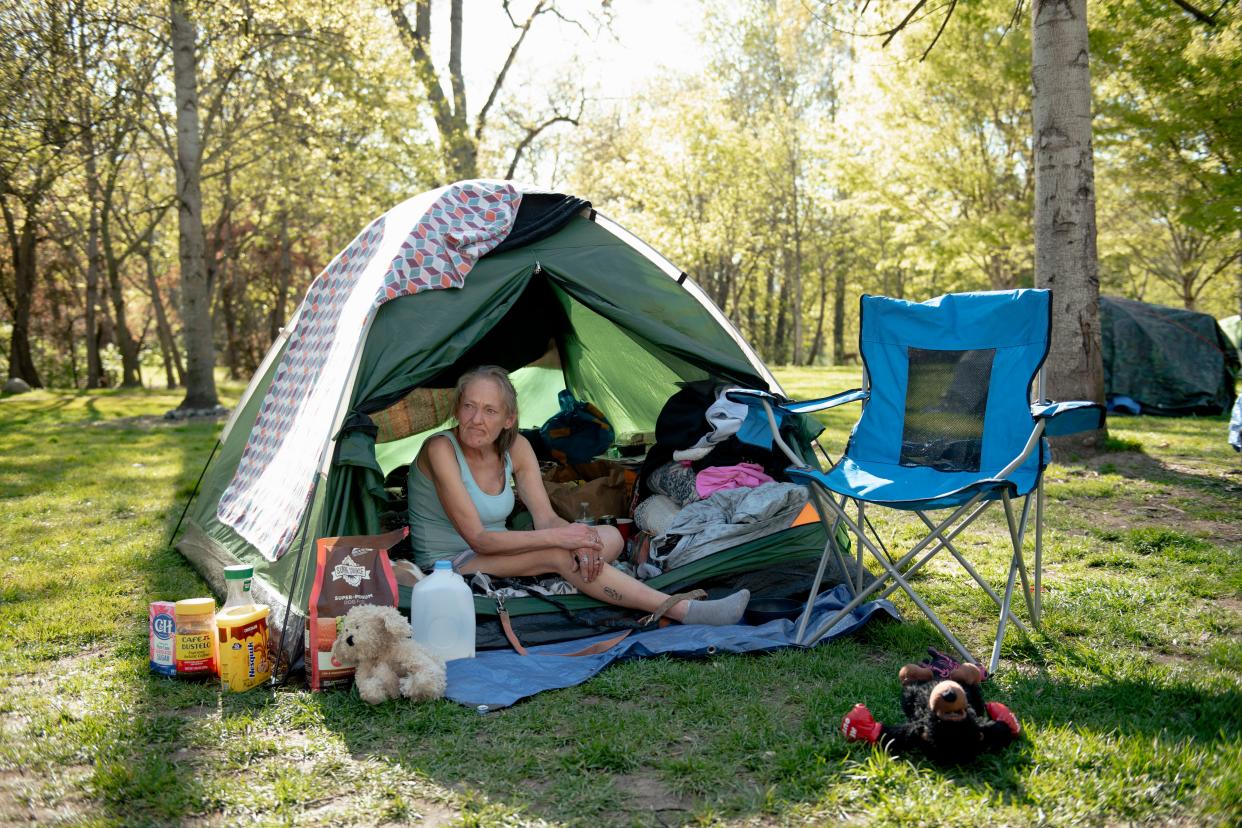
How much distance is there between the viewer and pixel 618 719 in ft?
8.13

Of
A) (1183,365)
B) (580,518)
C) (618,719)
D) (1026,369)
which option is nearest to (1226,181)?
(1183,365)

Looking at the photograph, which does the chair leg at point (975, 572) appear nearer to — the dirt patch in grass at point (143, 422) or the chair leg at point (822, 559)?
the chair leg at point (822, 559)

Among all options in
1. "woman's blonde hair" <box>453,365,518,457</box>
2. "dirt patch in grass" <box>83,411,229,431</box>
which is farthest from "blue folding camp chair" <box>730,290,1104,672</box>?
"dirt patch in grass" <box>83,411,229,431</box>

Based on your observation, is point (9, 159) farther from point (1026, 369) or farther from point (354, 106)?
point (1026, 369)

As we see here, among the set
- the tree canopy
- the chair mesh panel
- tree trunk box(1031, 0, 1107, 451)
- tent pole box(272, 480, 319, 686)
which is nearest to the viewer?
tent pole box(272, 480, 319, 686)

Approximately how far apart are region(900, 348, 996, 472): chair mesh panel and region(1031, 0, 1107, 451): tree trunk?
236 centimetres

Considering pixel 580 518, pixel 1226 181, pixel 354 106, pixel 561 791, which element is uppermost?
pixel 354 106

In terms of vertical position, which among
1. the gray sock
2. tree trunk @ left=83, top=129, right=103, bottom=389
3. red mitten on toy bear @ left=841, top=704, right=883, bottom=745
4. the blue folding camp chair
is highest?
tree trunk @ left=83, top=129, right=103, bottom=389

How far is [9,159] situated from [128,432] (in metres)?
2.60

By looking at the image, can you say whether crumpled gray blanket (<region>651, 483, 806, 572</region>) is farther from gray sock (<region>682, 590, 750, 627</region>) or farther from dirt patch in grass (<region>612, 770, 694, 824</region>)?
dirt patch in grass (<region>612, 770, 694, 824</region>)

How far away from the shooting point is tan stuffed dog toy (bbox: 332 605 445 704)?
262 centimetres

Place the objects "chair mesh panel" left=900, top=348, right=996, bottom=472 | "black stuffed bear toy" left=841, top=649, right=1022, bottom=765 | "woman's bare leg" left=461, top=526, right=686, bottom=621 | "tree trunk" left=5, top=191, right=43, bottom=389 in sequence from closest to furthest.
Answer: "black stuffed bear toy" left=841, top=649, right=1022, bottom=765, "woman's bare leg" left=461, top=526, right=686, bottom=621, "chair mesh panel" left=900, top=348, right=996, bottom=472, "tree trunk" left=5, top=191, right=43, bottom=389

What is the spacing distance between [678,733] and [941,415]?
164 cm

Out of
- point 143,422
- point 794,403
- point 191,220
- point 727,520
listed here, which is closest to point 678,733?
point 727,520
